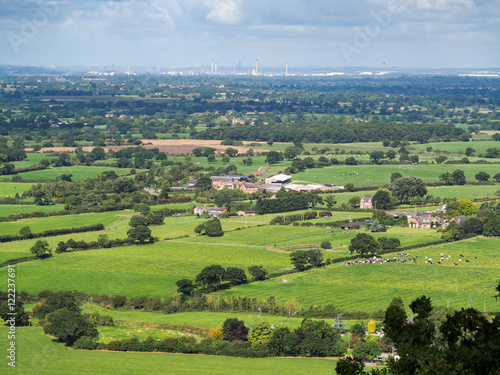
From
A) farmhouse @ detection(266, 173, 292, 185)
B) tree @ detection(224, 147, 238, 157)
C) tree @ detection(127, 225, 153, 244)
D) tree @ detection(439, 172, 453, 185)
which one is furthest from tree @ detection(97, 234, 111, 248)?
tree @ detection(224, 147, 238, 157)

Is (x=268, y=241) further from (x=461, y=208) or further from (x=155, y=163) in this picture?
(x=155, y=163)

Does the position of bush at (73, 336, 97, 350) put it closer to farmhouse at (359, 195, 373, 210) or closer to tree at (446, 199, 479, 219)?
tree at (446, 199, 479, 219)

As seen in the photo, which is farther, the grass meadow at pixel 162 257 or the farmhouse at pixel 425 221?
the farmhouse at pixel 425 221

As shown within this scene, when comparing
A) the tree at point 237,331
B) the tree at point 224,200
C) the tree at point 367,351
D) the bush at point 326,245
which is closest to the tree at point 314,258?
the bush at point 326,245

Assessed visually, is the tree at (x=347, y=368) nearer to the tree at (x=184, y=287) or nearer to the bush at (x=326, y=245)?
the tree at (x=184, y=287)

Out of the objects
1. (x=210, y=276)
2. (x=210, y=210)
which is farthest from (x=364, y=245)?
(x=210, y=210)

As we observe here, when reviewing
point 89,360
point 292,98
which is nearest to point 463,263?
point 89,360
